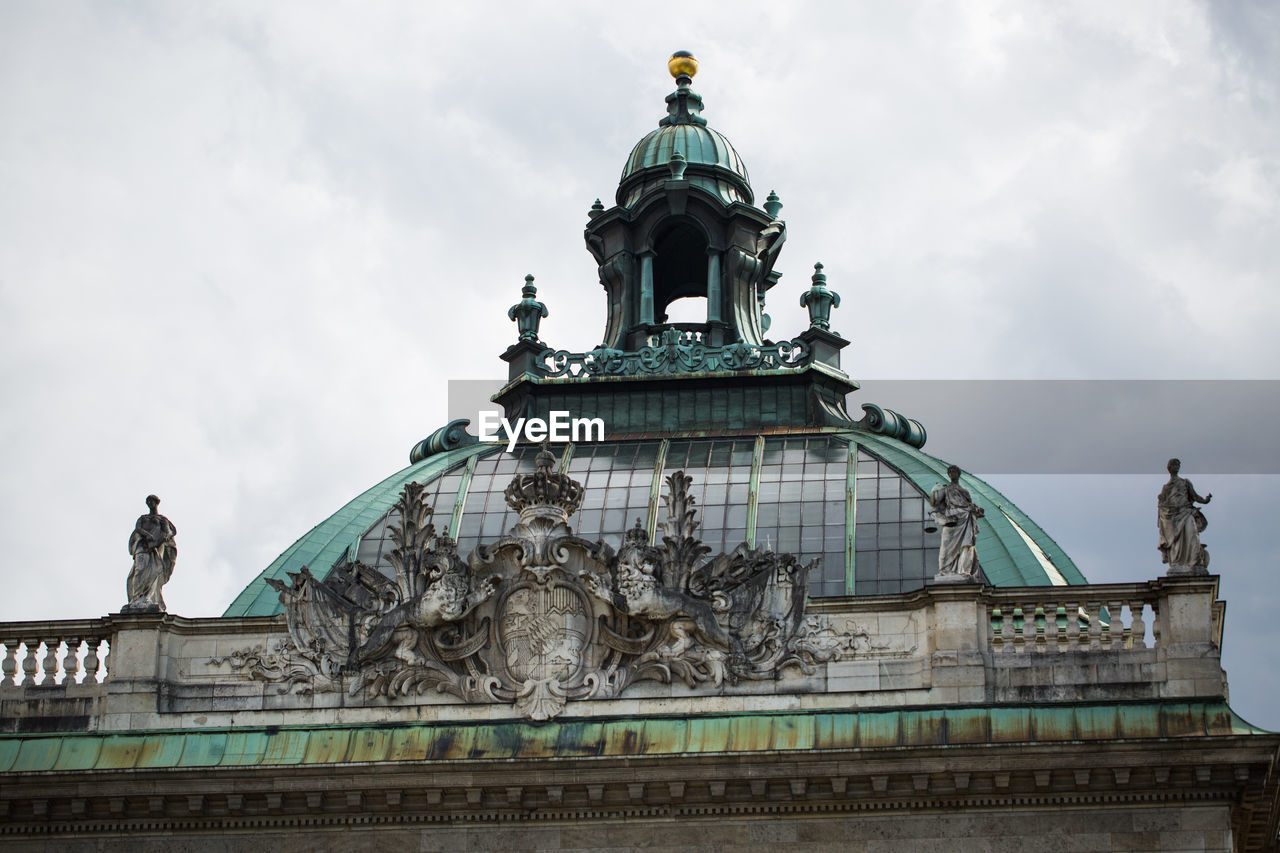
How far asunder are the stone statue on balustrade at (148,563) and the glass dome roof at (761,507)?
11.2 feet

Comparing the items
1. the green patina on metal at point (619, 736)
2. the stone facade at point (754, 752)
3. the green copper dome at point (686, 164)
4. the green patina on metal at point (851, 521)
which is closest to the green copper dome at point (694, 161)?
the green copper dome at point (686, 164)

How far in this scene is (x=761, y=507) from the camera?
44.2 meters

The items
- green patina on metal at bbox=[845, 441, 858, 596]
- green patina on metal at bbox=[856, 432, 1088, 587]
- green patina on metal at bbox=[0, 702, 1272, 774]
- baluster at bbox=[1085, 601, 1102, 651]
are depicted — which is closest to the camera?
green patina on metal at bbox=[0, 702, 1272, 774]

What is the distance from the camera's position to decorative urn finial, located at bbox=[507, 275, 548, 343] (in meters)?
51.5

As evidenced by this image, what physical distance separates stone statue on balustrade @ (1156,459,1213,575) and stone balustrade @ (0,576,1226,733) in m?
0.51

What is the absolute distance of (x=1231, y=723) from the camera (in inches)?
1411

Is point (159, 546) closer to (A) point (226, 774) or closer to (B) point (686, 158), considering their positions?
(A) point (226, 774)

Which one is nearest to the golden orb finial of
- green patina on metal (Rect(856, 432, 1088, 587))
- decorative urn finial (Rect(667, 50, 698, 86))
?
decorative urn finial (Rect(667, 50, 698, 86))

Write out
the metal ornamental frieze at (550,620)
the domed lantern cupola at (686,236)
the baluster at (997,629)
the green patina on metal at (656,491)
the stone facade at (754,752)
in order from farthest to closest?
the domed lantern cupola at (686,236)
the green patina on metal at (656,491)
the metal ornamental frieze at (550,620)
the baluster at (997,629)
the stone facade at (754,752)

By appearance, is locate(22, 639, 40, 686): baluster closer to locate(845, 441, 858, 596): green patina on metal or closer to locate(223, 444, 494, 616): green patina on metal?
locate(223, 444, 494, 616): green patina on metal

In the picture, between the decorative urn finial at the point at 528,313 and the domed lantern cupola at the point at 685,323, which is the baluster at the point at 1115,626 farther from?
the decorative urn finial at the point at 528,313

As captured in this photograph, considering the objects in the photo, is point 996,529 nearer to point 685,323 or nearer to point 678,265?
point 685,323

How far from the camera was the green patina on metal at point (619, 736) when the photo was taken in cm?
3600

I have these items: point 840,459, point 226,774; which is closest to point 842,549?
point 840,459
